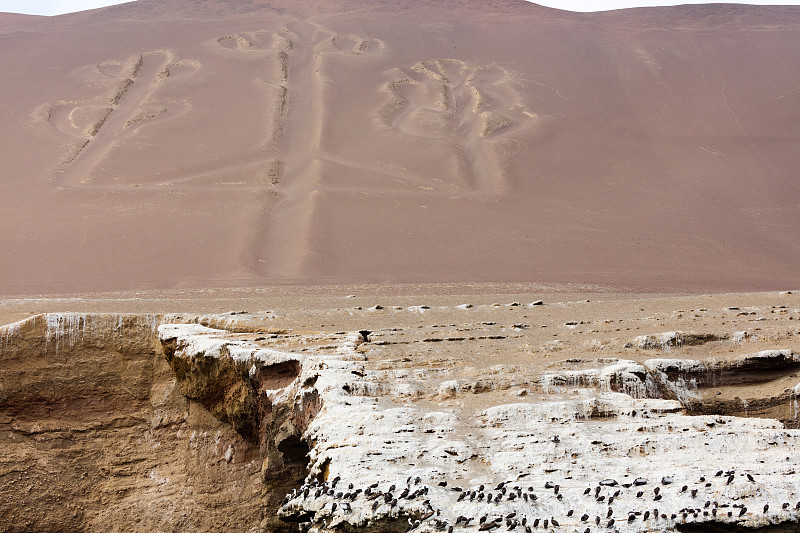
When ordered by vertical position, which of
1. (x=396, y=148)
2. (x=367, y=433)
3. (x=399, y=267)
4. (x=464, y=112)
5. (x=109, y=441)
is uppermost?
(x=464, y=112)

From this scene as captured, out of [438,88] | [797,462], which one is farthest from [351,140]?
[797,462]

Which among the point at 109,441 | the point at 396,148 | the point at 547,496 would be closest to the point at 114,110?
the point at 396,148

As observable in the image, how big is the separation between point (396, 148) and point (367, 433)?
24356 millimetres

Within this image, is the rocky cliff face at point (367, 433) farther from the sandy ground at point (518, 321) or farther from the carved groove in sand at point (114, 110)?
the carved groove in sand at point (114, 110)

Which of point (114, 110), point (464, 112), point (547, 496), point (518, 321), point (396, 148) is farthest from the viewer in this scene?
point (464, 112)

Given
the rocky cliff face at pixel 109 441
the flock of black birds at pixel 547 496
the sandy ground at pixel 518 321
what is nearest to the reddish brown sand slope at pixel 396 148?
the sandy ground at pixel 518 321

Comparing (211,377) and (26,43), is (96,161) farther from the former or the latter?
(211,377)

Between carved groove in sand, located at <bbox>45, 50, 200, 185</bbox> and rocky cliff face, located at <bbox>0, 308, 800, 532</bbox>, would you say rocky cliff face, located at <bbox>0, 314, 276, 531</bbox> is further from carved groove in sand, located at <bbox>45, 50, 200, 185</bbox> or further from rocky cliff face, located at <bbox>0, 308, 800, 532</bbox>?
carved groove in sand, located at <bbox>45, 50, 200, 185</bbox>

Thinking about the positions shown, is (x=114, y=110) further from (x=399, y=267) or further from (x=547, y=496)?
(x=547, y=496)

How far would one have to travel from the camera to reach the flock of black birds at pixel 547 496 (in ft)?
12.5

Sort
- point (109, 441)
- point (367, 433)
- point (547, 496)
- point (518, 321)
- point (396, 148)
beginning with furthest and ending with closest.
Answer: point (396, 148) < point (518, 321) < point (109, 441) < point (367, 433) < point (547, 496)

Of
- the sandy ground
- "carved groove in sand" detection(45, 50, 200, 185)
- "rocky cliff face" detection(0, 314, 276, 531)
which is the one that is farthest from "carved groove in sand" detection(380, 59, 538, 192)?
"rocky cliff face" detection(0, 314, 276, 531)

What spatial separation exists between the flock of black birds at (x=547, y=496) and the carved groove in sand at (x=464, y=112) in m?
22.6

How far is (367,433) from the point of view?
4.76 meters
